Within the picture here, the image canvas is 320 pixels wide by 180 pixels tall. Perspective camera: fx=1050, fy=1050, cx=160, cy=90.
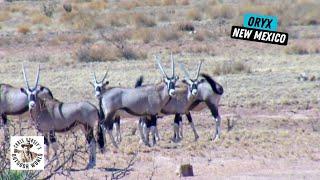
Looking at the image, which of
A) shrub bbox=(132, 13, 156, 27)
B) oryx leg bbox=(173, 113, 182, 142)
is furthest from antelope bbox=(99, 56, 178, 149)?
shrub bbox=(132, 13, 156, 27)

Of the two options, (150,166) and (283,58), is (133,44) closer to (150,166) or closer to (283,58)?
(283,58)

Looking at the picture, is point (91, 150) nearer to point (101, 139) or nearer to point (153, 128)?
point (101, 139)

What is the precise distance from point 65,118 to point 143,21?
30855 mm

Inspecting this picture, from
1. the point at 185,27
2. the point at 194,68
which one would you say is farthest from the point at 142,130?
the point at 185,27

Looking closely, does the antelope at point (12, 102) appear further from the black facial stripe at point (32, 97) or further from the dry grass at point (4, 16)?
the dry grass at point (4, 16)

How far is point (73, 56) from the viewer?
3584 centimetres

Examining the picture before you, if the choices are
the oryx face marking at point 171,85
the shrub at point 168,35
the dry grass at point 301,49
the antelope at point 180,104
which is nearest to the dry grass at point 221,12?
the shrub at point 168,35

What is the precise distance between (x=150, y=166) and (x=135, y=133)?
4126mm

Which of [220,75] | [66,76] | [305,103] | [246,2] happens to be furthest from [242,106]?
[246,2]

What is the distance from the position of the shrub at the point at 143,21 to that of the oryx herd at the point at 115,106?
26.1 metres

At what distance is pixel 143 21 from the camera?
1914 inches
